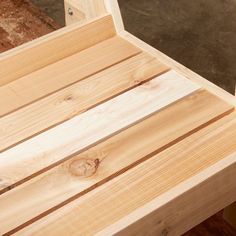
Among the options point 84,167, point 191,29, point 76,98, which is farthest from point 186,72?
point 191,29

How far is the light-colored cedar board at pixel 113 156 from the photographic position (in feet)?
3.07

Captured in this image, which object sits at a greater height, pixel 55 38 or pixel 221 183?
pixel 55 38

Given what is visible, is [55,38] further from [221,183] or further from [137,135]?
[221,183]

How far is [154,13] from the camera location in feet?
7.87

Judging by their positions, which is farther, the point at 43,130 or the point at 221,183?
the point at 43,130

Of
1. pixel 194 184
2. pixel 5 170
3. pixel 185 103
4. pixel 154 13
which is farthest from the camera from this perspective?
pixel 154 13

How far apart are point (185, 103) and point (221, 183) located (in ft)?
0.86

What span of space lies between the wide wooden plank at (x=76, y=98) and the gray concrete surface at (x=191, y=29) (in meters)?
0.81

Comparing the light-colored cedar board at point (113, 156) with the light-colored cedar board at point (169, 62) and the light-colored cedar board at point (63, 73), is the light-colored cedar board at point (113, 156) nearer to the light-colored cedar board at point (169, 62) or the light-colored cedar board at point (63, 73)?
the light-colored cedar board at point (169, 62)

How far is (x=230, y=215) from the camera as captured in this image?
144cm

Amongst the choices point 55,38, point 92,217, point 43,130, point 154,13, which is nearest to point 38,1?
point 154,13

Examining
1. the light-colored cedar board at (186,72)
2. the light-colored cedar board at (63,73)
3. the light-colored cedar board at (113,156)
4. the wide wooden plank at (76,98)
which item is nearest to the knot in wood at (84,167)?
the light-colored cedar board at (113,156)

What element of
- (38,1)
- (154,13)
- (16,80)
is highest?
(38,1)

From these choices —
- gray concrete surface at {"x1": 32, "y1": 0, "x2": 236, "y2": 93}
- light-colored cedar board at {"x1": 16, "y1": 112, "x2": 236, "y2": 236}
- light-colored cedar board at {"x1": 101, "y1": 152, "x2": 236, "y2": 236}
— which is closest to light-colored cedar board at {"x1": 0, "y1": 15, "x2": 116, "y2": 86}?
light-colored cedar board at {"x1": 16, "y1": 112, "x2": 236, "y2": 236}
